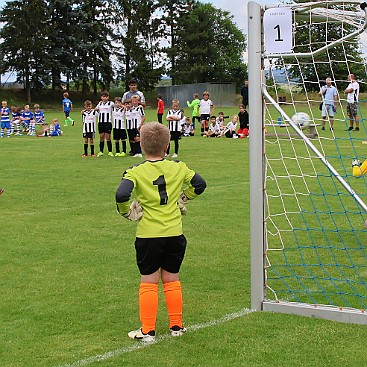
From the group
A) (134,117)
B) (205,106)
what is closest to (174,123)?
(134,117)

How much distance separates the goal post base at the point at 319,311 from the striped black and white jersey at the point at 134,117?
13.4 meters

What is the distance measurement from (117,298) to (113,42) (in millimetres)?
75409

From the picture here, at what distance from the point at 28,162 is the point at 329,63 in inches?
515

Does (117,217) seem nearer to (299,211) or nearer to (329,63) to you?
(299,211)

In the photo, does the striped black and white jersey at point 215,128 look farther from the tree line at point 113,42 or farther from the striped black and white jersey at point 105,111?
the tree line at point 113,42

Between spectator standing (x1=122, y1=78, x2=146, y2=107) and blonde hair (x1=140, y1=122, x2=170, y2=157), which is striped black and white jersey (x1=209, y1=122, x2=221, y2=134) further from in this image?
blonde hair (x1=140, y1=122, x2=170, y2=157)

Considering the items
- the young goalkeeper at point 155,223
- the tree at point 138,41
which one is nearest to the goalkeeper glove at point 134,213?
the young goalkeeper at point 155,223

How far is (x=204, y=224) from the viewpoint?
31.7 ft

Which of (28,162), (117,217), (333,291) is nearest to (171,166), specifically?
(333,291)

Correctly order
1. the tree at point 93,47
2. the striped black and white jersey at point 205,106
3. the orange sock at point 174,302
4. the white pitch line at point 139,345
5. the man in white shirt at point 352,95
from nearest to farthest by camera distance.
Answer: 1. the white pitch line at point 139,345
2. the orange sock at point 174,302
3. the man in white shirt at point 352,95
4. the striped black and white jersey at point 205,106
5. the tree at point 93,47

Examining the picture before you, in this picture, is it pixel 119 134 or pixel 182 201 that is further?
pixel 119 134

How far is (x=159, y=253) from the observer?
204 inches

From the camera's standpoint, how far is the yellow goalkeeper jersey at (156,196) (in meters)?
5.16

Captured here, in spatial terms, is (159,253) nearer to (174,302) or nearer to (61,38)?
(174,302)
